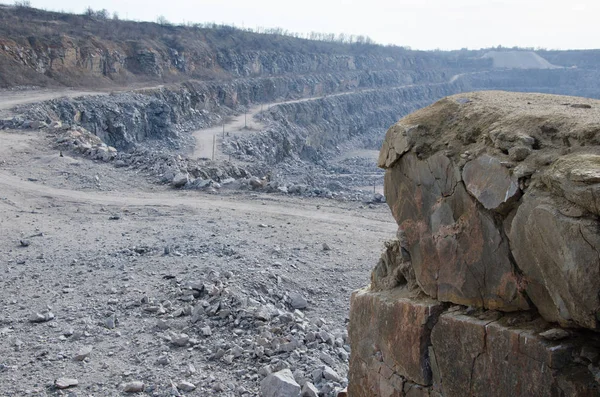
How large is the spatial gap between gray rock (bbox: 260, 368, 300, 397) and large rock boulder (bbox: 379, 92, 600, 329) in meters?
2.35

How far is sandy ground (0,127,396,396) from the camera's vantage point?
808cm

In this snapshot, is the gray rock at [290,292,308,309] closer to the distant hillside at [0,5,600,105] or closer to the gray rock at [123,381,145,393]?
the gray rock at [123,381,145,393]

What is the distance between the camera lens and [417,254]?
5680 mm

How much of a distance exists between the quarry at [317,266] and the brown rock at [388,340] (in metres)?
0.02

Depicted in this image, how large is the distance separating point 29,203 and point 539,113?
45.6 ft

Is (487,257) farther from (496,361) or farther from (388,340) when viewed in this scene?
(388,340)

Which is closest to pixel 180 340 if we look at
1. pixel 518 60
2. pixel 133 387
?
pixel 133 387

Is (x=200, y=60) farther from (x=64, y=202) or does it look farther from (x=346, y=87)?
(x=64, y=202)

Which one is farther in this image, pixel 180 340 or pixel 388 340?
pixel 180 340

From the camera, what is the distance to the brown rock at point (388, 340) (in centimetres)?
534

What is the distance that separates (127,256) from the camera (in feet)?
39.6

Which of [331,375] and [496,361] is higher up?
[496,361]

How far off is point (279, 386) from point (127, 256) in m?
6.00

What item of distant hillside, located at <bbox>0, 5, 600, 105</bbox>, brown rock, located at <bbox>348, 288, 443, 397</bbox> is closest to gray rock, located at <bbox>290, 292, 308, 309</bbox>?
brown rock, located at <bbox>348, 288, 443, 397</bbox>
